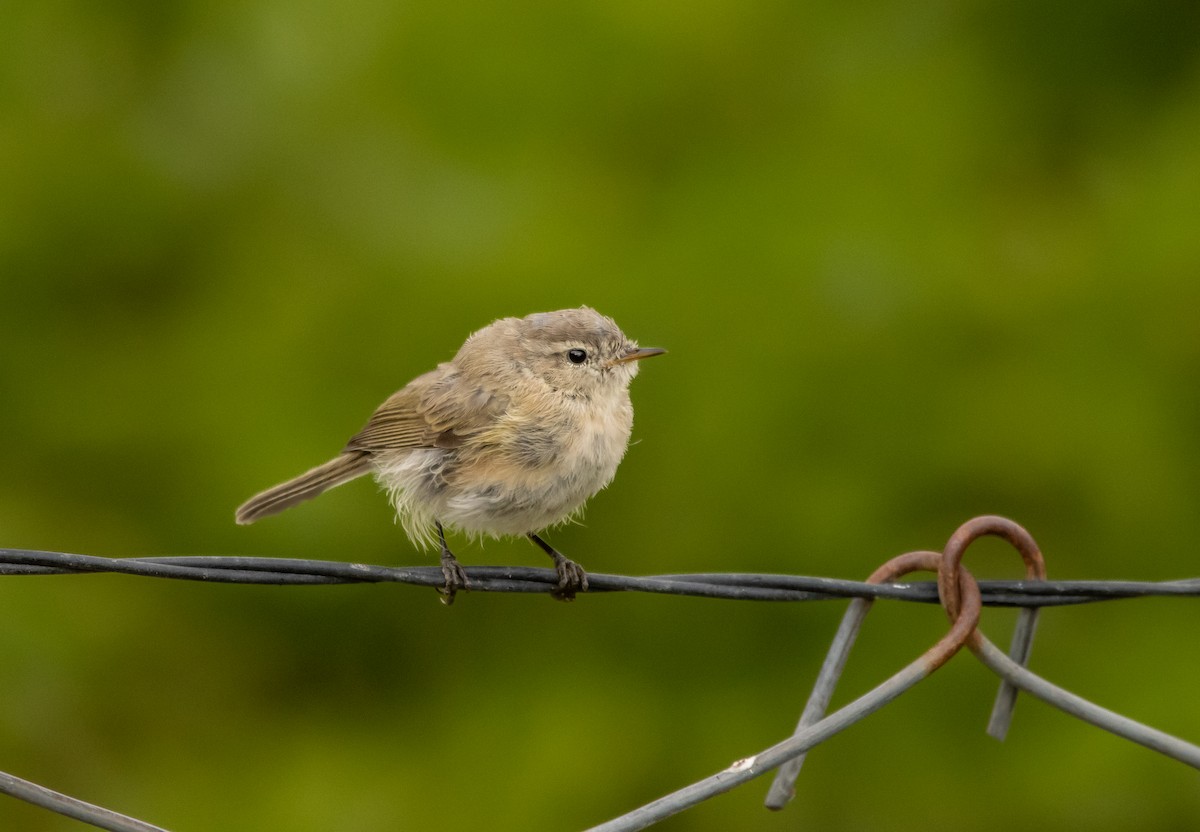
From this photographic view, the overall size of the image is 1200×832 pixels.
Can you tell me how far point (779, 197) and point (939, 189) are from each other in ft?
2.22

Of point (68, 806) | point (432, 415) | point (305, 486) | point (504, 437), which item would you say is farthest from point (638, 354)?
point (68, 806)

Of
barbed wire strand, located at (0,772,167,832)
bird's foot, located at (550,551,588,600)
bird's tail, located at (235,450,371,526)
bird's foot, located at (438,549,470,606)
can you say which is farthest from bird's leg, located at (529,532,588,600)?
barbed wire strand, located at (0,772,167,832)

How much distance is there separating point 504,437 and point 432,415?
348 mm

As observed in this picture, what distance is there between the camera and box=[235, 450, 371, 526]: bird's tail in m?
4.68

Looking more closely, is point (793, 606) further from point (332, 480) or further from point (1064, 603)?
point (1064, 603)

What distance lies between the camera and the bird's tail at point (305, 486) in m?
4.68

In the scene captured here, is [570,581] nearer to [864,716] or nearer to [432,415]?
[432,415]

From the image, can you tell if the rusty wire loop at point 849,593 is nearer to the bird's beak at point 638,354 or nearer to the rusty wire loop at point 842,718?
the rusty wire loop at point 842,718

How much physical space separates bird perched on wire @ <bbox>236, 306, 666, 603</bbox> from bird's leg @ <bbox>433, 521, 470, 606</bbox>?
0.01 meters

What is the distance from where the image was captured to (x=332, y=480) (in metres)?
4.73

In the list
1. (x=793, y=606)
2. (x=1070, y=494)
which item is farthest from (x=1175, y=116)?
(x=793, y=606)

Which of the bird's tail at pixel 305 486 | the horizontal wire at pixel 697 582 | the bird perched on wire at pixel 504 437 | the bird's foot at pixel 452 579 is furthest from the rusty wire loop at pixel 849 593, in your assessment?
the bird's tail at pixel 305 486

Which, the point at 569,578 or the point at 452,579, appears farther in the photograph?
the point at 569,578

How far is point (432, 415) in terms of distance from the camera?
4488 millimetres
